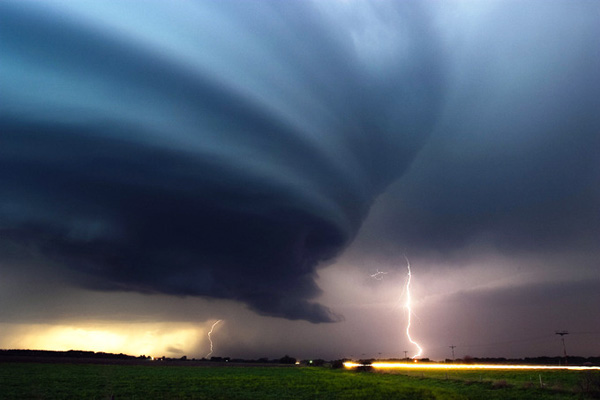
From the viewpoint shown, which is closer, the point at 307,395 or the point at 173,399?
the point at 173,399

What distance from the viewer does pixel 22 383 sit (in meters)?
55.9

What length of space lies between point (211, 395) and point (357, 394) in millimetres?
19090

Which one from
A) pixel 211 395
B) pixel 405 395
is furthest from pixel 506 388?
pixel 211 395

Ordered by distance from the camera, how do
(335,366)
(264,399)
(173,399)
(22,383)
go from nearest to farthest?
(173,399), (264,399), (22,383), (335,366)

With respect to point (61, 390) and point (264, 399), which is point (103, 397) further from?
point (264, 399)

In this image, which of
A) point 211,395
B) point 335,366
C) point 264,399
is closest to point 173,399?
point 211,395

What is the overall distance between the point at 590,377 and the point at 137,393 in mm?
57715

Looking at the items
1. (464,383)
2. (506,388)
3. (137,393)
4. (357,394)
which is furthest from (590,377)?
(137,393)

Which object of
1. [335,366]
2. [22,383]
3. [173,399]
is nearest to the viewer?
[173,399]

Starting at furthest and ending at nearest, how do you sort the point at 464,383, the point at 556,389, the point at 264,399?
the point at 464,383 < the point at 556,389 < the point at 264,399

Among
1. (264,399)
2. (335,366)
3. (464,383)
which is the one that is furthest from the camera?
(335,366)

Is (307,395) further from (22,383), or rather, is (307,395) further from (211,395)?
(22,383)

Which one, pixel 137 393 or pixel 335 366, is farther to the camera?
pixel 335 366

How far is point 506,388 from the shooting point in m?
57.8
